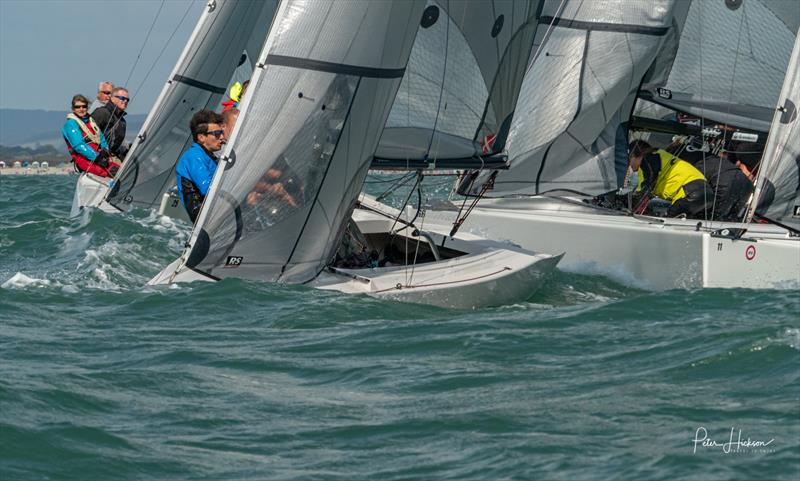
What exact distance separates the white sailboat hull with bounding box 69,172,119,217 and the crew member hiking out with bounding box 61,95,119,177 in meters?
0.30

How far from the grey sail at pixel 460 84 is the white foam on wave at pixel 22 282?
2.19 metres

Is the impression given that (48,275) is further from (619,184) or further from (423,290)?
(619,184)

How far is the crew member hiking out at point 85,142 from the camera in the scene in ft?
42.0

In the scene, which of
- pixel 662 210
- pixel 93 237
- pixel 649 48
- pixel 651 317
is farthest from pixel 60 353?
pixel 649 48

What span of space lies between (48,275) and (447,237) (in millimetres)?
2605

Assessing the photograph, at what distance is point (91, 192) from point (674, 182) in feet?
18.1

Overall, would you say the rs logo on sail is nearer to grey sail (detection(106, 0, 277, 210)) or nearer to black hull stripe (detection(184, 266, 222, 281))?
black hull stripe (detection(184, 266, 222, 281))

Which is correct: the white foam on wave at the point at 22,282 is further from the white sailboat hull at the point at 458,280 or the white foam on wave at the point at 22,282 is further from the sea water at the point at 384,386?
the white sailboat hull at the point at 458,280

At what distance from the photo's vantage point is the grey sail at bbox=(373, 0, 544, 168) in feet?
28.0

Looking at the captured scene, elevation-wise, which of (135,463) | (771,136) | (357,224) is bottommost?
(135,463)

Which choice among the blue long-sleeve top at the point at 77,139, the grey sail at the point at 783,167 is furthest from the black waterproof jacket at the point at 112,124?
the grey sail at the point at 783,167

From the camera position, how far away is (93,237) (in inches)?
415

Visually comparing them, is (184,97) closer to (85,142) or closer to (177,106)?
(177,106)


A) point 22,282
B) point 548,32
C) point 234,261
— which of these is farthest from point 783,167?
point 22,282
